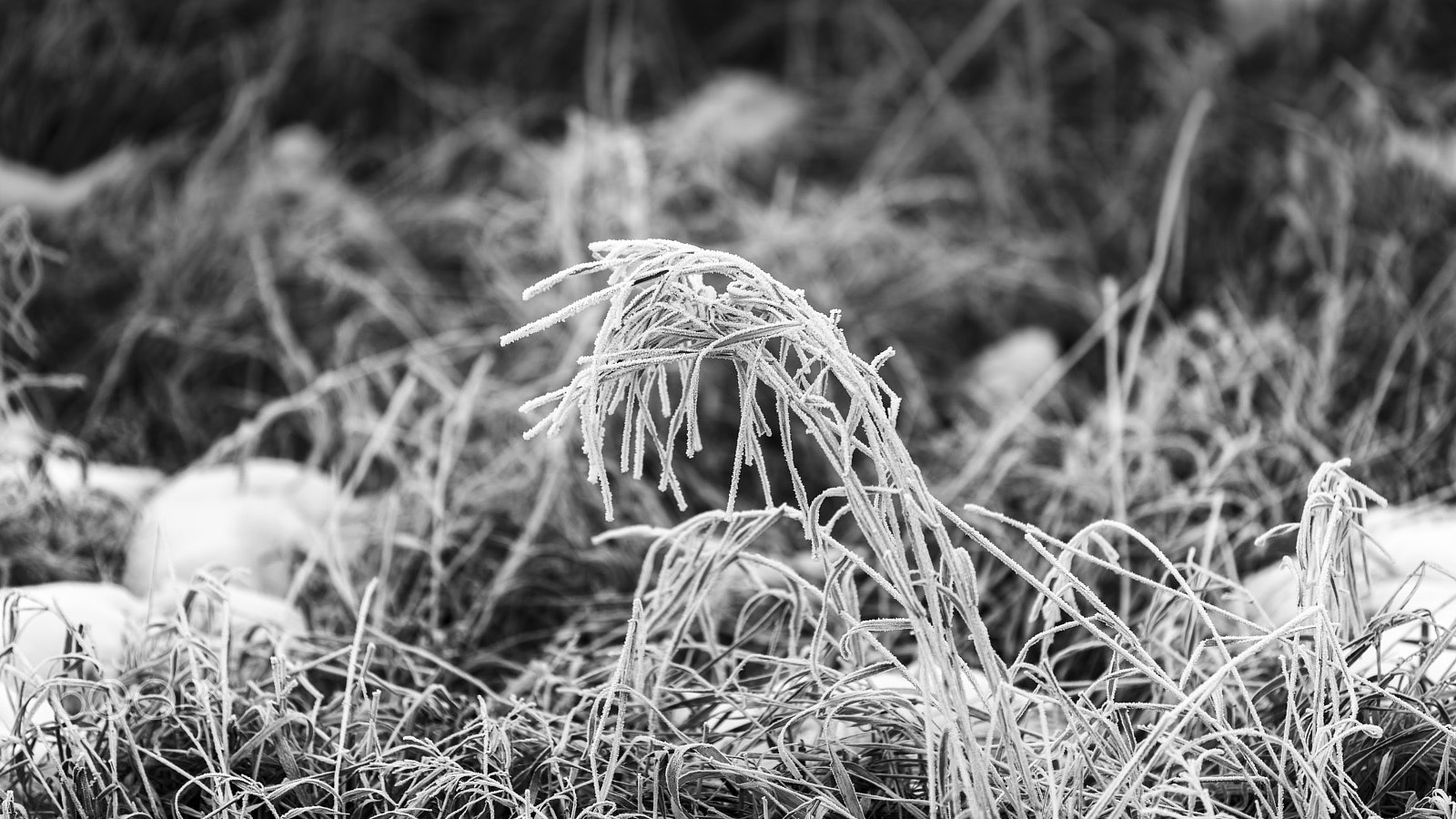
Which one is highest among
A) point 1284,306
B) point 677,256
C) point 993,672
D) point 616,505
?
point 677,256

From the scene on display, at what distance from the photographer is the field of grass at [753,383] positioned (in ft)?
2.99

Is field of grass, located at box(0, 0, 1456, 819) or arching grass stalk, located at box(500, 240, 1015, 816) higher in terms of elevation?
arching grass stalk, located at box(500, 240, 1015, 816)

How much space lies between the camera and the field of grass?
0.91 metres

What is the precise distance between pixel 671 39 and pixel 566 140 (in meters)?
0.35

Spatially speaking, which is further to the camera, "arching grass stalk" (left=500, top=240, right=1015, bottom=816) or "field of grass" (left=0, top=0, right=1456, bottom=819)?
"field of grass" (left=0, top=0, right=1456, bottom=819)

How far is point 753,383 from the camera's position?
83cm

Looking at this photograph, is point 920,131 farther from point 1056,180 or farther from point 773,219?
point 773,219

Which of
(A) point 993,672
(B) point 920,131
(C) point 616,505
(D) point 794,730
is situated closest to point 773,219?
(B) point 920,131

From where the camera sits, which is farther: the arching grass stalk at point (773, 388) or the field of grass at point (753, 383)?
the field of grass at point (753, 383)

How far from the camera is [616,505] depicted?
1.49 m

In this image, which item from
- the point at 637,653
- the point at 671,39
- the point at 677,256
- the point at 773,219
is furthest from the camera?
the point at 671,39

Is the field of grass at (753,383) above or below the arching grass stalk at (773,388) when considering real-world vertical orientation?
below

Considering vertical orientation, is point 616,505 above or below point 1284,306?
below

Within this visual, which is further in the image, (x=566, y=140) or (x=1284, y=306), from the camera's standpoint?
(x=566, y=140)
